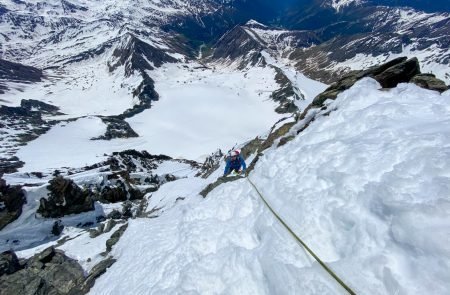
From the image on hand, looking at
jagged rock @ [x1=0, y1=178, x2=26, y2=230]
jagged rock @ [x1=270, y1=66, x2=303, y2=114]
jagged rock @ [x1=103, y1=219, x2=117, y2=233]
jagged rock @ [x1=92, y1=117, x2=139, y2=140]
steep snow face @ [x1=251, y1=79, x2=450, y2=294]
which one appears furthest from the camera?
jagged rock @ [x1=270, y1=66, x2=303, y2=114]

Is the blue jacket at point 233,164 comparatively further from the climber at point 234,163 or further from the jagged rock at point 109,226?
the jagged rock at point 109,226

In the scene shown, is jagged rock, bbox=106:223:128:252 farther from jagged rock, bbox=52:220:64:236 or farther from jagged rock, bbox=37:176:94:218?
jagged rock, bbox=37:176:94:218

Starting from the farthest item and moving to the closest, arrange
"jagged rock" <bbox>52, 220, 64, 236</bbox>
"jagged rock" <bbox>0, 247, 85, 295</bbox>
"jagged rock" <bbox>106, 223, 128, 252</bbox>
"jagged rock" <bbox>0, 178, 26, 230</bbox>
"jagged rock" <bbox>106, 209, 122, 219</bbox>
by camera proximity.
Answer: "jagged rock" <bbox>106, 209, 122, 219</bbox> < "jagged rock" <bbox>52, 220, 64, 236</bbox> < "jagged rock" <bbox>0, 178, 26, 230</bbox> < "jagged rock" <bbox>106, 223, 128, 252</bbox> < "jagged rock" <bbox>0, 247, 85, 295</bbox>

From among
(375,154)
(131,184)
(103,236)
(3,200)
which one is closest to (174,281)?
(375,154)

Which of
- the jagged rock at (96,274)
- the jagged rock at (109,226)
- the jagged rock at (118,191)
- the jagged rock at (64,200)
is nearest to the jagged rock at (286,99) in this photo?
the jagged rock at (118,191)

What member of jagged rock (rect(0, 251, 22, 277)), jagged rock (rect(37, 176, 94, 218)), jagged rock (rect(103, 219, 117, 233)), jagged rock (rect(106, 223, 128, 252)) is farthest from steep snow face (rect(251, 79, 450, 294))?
jagged rock (rect(37, 176, 94, 218))

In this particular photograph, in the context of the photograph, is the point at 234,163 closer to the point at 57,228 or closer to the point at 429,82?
the point at 429,82
